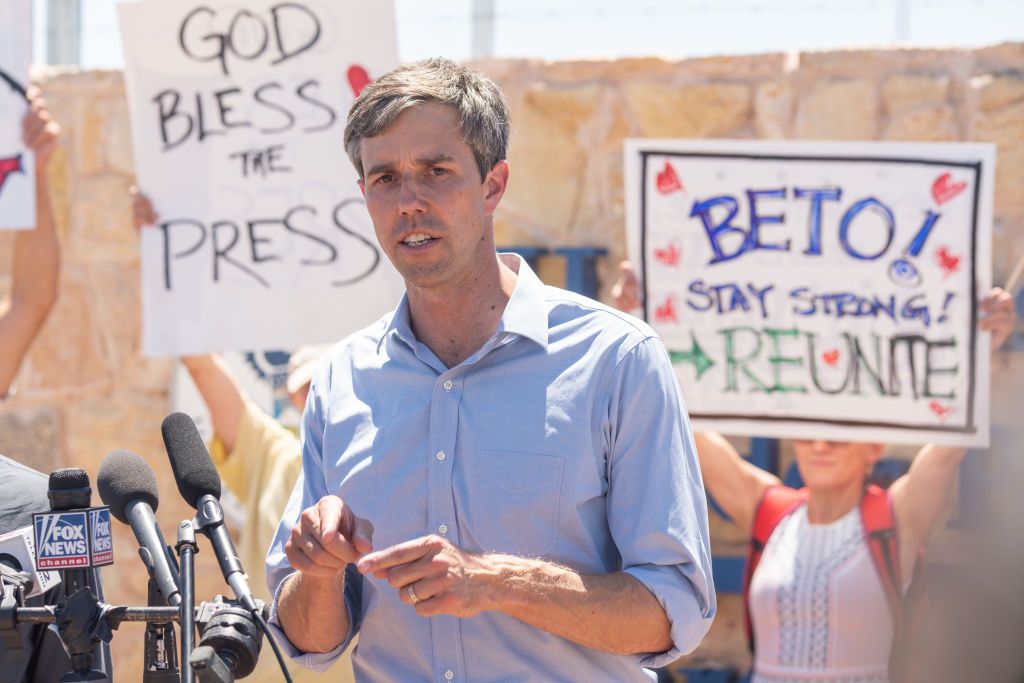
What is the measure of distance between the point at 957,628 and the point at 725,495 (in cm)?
81

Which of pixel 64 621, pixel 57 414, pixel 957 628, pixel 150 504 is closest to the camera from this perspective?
pixel 64 621

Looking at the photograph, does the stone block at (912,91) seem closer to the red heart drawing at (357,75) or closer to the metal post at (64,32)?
the red heart drawing at (357,75)

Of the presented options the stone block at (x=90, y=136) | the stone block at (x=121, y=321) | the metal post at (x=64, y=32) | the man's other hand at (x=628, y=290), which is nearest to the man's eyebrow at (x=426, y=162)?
the man's other hand at (x=628, y=290)

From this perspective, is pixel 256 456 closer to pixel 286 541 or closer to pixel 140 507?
pixel 286 541

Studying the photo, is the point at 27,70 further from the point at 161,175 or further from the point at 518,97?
the point at 518,97

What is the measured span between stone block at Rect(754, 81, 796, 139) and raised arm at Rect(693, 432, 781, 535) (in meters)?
1.05

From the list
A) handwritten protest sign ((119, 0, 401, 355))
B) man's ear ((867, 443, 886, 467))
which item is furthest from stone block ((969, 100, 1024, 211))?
handwritten protest sign ((119, 0, 401, 355))

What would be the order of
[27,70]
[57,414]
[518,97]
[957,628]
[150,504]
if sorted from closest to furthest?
[150,504], [957,628], [27,70], [518,97], [57,414]

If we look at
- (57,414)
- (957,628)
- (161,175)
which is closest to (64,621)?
(161,175)

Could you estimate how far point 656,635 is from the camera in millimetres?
1881

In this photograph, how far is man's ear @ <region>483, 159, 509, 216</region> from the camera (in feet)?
6.76

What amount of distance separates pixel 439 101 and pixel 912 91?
2947 mm

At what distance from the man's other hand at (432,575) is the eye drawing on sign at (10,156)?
318 cm

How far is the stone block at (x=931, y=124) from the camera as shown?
4504 mm
